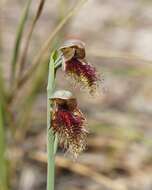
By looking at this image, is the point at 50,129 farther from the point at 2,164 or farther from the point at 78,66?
the point at 2,164

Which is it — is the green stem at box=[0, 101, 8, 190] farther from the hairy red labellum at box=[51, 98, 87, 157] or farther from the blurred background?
the hairy red labellum at box=[51, 98, 87, 157]

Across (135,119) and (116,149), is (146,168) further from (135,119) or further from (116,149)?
(135,119)

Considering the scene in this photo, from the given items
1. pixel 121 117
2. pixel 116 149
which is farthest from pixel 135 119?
pixel 116 149

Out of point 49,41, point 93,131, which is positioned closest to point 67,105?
point 49,41

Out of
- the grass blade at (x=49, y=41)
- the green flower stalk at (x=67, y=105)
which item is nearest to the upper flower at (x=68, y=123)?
→ the green flower stalk at (x=67, y=105)

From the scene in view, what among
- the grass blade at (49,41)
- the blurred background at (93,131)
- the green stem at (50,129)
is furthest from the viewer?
the blurred background at (93,131)

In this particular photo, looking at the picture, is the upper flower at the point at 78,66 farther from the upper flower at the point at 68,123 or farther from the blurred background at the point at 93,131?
the blurred background at the point at 93,131
